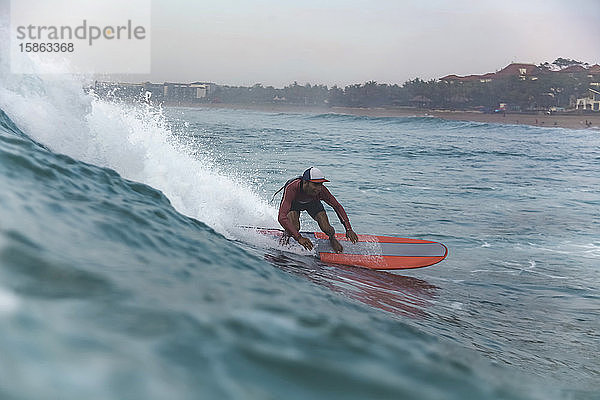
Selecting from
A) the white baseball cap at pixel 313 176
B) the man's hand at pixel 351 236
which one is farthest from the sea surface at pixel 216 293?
the white baseball cap at pixel 313 176

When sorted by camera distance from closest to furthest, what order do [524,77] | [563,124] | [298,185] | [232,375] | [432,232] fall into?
1. [232,375]
2. [298,185]
3. [432,232]
4. [563,124]
5. [524,77]

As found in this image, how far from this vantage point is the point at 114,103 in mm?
9734

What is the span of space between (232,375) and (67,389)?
0.61 meters

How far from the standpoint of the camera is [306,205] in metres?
7.74

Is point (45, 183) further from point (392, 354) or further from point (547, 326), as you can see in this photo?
point (547, 326)

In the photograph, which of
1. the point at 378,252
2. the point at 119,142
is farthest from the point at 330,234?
the point at 119,142

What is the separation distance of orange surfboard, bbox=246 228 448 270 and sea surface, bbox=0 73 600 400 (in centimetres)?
21

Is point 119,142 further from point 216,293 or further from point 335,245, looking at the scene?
point 216,293

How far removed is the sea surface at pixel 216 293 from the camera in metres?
2.26

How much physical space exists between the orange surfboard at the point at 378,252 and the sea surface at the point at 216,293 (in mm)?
211

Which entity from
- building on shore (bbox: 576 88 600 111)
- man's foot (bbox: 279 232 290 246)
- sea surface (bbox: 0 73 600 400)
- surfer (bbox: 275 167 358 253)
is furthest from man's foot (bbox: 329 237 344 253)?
building on shore (bbox: 576 88 600 111)

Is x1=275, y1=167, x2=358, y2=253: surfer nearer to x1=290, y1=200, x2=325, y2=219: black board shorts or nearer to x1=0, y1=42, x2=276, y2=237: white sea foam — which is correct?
x1=290, y1=200, x2=325, y2=219: black board shorts

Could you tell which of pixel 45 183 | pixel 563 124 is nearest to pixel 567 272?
pixel 45 183

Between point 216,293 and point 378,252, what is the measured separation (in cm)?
469
